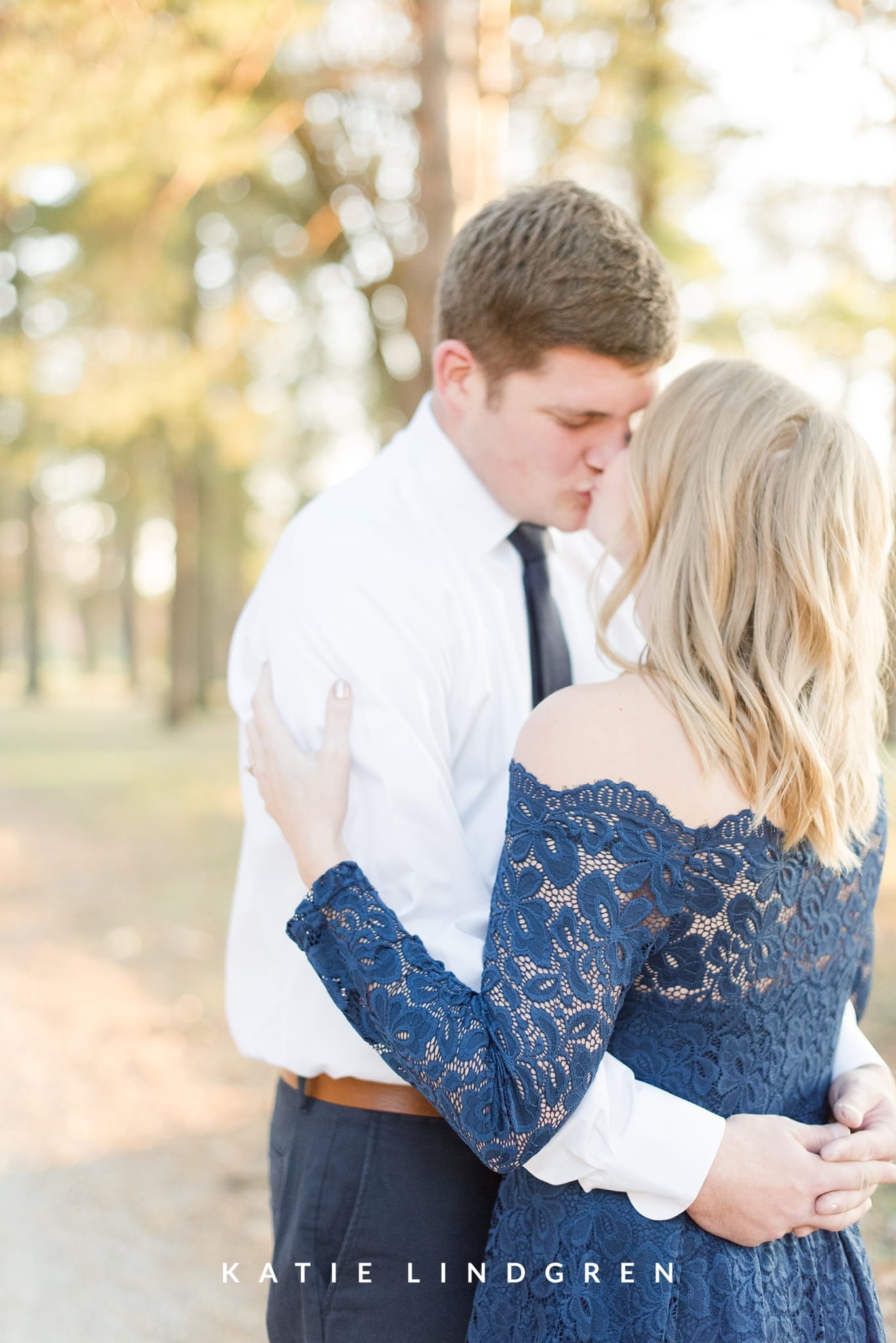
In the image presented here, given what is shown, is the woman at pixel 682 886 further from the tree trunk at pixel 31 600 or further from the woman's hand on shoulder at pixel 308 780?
the tree trunk at pixel 31 600

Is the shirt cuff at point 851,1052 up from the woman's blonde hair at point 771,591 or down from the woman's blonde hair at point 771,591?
down

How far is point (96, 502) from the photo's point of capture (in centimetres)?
2050

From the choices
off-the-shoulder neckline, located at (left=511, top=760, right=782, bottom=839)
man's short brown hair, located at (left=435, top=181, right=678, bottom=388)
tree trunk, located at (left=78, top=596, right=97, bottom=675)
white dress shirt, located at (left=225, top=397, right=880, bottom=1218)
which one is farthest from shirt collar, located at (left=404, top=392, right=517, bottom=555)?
tree trunk, located at (left=78, top=596, right=97, bottom=675)

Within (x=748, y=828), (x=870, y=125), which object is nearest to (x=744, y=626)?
(x=748, y=828)

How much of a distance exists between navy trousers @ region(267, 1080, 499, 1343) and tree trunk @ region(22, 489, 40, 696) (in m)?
23.0

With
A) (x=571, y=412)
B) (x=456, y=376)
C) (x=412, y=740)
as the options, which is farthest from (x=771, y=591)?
(x=456, y=376)

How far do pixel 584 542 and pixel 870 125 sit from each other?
4841 mm

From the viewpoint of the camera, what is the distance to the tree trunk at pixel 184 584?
1702 centimetres

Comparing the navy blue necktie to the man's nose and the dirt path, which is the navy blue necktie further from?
the dirt path

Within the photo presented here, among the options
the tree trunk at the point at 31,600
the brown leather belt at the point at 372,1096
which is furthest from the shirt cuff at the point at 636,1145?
the tree trunk at the point at 31,600

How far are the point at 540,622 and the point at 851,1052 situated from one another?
984 mm

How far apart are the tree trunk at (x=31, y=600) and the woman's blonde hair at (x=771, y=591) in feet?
76.2

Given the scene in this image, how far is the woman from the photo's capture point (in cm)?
153

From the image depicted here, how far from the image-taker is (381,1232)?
191 centimetres
